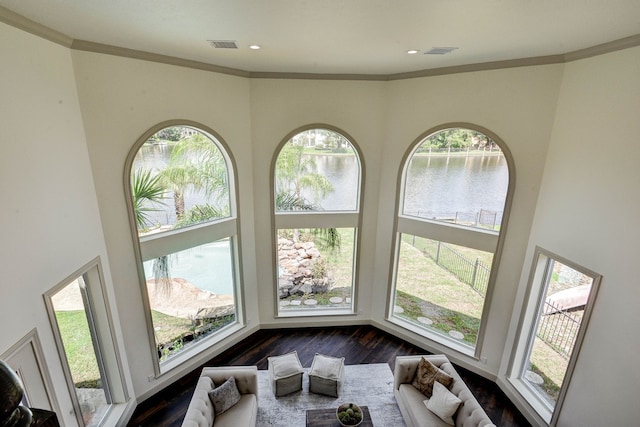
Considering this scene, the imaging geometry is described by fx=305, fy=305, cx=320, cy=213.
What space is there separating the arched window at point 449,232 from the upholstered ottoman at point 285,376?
256cm

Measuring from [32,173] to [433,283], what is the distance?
6.30 meters

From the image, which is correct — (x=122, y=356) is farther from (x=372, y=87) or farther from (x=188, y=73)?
(x=372, y=87)

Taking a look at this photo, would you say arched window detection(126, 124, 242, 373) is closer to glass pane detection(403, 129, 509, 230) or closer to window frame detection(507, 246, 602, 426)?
glass pane detection(403, 129, 509, 230)

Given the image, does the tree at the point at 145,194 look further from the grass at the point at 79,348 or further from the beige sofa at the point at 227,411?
the beige sofa at the point at 227,411

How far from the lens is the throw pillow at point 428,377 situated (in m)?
4.58

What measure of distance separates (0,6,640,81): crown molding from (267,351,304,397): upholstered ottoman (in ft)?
16.2

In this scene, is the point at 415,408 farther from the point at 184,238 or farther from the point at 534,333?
the point at 184,238

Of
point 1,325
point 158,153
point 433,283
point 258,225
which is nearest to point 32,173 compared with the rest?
point 1,325

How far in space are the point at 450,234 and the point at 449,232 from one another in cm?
4

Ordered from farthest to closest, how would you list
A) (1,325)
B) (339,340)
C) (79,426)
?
(339,340) < (79,426) < (1,325)

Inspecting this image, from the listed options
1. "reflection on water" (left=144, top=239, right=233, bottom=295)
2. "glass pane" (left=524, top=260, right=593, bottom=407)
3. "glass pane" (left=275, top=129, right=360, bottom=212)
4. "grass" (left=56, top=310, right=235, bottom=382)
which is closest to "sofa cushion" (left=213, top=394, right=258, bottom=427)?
"grass" (left=56, top=310, right=235, bottom=382)

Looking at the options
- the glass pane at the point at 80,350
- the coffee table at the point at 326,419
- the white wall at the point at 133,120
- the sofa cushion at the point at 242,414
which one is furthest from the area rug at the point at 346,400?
the glass pane at the point at 80,350

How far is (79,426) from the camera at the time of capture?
3674 millimetres

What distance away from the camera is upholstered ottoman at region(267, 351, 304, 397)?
4.95 meters
